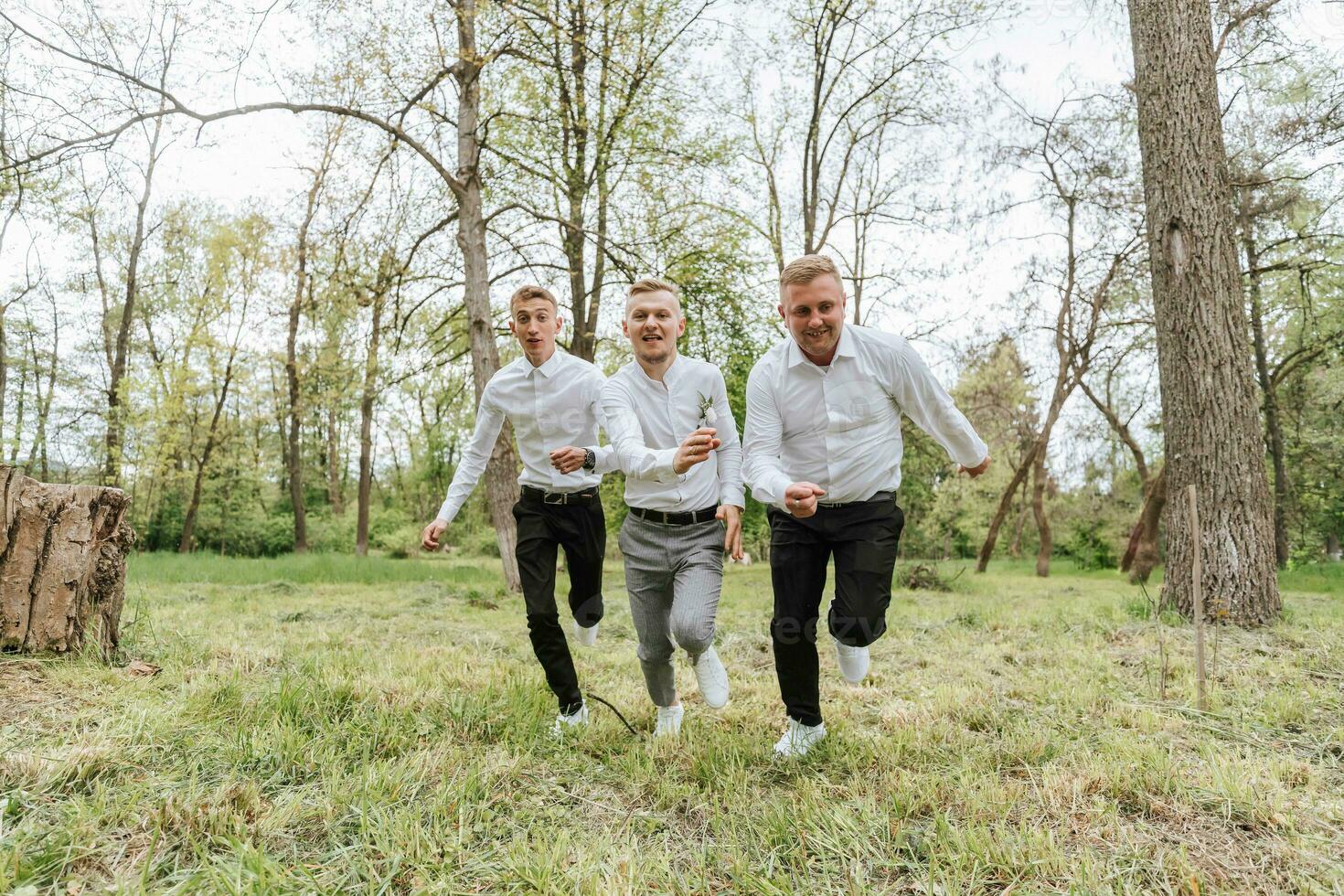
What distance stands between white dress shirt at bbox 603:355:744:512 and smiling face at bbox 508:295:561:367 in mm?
654

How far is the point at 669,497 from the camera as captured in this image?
379 centimetres

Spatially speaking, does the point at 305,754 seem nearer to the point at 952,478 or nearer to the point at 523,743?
the point at 523,743

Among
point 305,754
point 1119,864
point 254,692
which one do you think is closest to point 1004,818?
point 1119,864

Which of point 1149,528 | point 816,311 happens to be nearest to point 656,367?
point 816,311

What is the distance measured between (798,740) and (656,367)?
2.02 meters

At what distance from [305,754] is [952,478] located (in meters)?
27.9

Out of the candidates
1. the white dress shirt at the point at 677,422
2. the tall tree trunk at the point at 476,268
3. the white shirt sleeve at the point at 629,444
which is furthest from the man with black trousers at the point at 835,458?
the tall tree trunk at the point at 476,268

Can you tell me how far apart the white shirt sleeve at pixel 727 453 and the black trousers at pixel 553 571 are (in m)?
0.88

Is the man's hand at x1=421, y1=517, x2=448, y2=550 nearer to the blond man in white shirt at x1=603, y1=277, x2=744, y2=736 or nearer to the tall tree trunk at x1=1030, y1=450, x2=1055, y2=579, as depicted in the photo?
the blond man in white shirt at x1=603, y1=277, x2=744, y2=736

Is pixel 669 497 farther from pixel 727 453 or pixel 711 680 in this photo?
pixel 711 680

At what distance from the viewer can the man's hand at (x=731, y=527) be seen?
11.0 ft

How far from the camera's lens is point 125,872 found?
2330mm

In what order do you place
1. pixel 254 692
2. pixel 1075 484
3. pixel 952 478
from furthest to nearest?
1. pixel 1075 484
2. pixel 952 478
3. pixel 254 692

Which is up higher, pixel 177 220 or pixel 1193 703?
pixel 177 220
